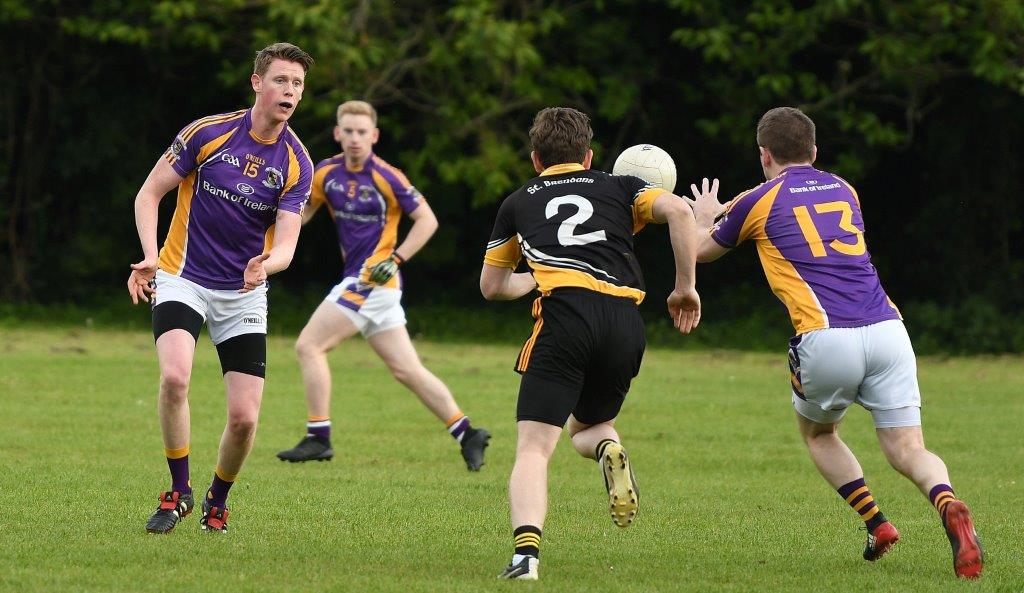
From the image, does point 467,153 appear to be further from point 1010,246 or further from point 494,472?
point 494,472

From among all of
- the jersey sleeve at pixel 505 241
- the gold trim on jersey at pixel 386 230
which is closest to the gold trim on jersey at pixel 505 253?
the jersey sleeve at pixel 505 241

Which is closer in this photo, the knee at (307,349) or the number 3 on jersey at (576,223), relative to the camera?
the number 3 on jersey at (576,223)

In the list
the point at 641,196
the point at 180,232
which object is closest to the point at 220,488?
the point at 180,232

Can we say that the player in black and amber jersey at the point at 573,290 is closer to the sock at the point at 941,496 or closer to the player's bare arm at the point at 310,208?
the sock at the point at 941,496

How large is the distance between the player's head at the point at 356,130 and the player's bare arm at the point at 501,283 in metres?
4.02

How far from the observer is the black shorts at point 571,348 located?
5645 millimetres

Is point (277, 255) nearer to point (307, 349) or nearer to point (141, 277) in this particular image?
point (141, 277)

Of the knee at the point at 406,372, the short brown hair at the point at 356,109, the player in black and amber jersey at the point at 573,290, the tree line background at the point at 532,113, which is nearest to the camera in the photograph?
the player in black and amber jersey at the point at 573,290

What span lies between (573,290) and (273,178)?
5.93ft

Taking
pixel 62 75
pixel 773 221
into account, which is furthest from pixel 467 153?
pixel 773 221

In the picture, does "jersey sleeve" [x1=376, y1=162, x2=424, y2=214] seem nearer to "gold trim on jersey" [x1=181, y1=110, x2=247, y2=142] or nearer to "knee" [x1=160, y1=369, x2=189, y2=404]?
"gold trim on jersey" [x1=181, y1=110, x2=247, y2=142]

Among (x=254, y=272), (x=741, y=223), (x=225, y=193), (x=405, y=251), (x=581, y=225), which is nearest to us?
(x=581, y=225)

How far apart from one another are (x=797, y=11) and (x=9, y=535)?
16564 millimetres

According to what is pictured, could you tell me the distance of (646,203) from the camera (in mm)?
5793
